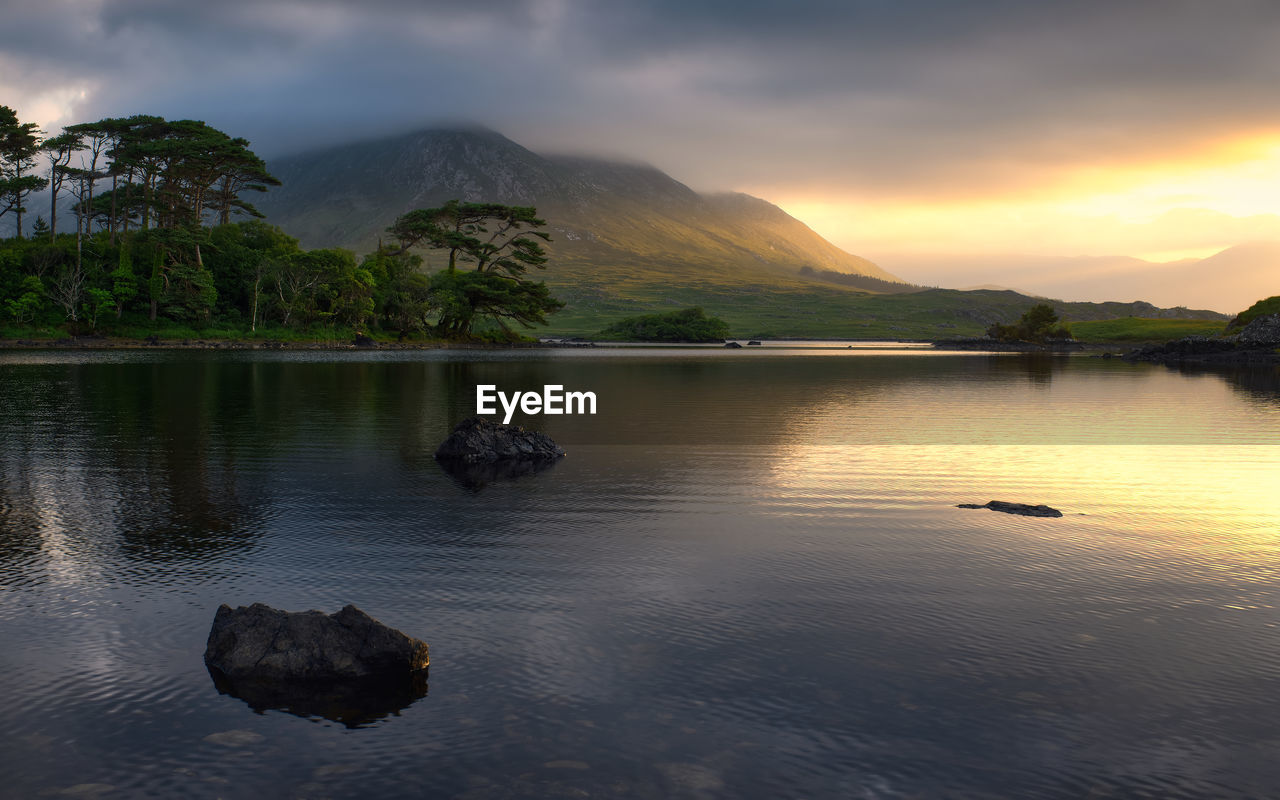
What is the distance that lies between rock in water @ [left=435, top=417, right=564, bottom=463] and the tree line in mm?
109285

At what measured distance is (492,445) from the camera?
30.3 metres

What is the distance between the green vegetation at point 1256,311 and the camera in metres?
136

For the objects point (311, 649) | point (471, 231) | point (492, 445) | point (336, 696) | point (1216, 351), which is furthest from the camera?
point (471, 231)

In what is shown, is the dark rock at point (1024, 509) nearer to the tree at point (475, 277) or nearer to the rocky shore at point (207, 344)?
the rocky shore at point (207, 344)

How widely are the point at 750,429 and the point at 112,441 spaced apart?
86.2ft

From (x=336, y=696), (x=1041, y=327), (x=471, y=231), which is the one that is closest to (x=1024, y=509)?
(x=336, y=696)

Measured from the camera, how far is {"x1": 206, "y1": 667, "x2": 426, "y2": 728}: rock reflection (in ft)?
34.0

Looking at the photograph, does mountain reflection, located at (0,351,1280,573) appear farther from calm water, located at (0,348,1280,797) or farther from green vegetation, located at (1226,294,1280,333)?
green vegetation, located at (1226,294,1280,333)

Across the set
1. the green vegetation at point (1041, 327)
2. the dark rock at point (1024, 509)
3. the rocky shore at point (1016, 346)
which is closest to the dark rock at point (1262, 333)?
the rocky shore at point (1016, 346)

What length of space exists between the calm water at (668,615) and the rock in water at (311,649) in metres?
0.46

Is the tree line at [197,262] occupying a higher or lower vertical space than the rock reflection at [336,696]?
higher

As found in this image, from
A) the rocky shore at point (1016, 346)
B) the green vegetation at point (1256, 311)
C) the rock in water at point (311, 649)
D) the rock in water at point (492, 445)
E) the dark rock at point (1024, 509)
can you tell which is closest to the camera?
the rock in water at point (311, 649)

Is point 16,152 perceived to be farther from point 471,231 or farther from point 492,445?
point 492,445

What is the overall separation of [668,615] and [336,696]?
17.0 feet
